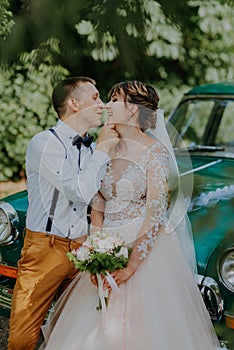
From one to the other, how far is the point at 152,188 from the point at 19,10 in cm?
502

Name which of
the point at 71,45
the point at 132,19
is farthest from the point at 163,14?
the point at 71,45

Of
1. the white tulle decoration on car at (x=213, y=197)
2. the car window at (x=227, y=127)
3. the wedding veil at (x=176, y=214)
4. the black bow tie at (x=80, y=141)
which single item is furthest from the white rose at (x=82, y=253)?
the car window at (x=227, y=127)

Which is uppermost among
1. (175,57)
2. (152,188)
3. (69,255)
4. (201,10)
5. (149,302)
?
(201,10)

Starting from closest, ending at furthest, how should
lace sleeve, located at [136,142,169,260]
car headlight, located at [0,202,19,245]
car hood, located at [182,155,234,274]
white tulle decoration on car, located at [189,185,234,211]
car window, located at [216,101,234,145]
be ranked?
lace sleeve, located at [136,142,169,260]
car hood, located at [182,155,234,274]
white tulle decoration on car, located at [189,185,234,211]
car headlight, located at [0,202,19,245]
car window, located at [216,101,234,145]

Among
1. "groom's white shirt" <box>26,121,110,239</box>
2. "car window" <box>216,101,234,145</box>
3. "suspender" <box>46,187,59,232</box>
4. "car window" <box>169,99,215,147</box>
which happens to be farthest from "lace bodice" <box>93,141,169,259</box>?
"car window" <box>169,99,215,147</box>

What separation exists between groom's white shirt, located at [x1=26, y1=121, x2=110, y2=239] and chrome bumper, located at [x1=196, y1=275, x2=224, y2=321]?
706 mm

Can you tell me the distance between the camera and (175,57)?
8.09m

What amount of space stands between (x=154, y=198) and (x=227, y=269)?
2.10ft

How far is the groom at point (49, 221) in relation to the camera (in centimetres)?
311

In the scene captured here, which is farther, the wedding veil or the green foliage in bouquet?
the wedding veil

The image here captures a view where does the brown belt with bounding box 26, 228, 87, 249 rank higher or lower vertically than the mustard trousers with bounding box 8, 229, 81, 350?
higher

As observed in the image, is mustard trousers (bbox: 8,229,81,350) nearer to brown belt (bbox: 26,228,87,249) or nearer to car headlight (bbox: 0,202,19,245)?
brown belt (bbox: 26,228,87,249)

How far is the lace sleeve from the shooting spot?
297 cm

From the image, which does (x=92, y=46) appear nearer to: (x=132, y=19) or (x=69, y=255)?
(x=132, y=19)
